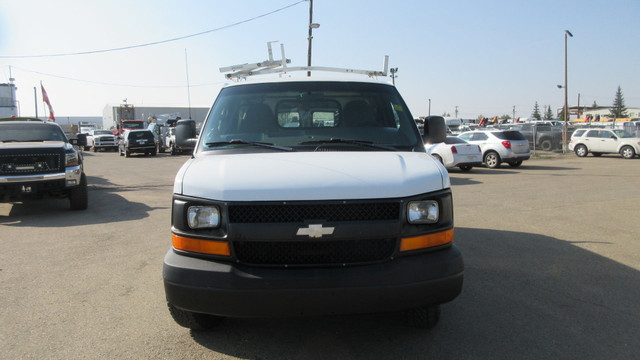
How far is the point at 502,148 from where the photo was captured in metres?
19.5

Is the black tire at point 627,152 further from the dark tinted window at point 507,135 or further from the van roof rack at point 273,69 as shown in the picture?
the van roof rack at point 273,69

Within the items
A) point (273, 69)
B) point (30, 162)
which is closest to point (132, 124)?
point (30, 162)

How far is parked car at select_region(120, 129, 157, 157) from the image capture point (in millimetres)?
30703

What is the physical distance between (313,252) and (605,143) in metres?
27.6

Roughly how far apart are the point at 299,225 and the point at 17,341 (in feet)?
8.07

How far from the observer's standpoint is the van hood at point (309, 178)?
2.90 m

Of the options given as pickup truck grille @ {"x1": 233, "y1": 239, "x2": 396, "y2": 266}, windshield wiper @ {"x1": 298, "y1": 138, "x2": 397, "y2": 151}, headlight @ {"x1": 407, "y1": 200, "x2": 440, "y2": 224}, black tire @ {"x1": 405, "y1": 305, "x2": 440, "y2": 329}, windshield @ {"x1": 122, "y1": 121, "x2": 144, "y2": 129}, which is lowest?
black tire @ {"x1": 405, "y1": 305, "x2": 440, "y2": 329}

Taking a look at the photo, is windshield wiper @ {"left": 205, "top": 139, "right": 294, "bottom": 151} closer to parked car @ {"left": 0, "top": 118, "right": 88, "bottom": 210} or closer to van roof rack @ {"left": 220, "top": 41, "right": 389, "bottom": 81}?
van roof rack @ {"left": 220, "top": 41, "right": 389, "bottom": 81}

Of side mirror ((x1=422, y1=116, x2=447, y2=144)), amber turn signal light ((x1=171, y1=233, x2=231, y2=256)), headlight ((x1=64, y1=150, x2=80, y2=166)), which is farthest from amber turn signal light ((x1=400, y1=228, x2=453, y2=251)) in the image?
headlight ((x1=64, y1=150, x2=80, y2=166))

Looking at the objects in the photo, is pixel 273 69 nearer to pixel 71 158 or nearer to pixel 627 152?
pixel 71 158

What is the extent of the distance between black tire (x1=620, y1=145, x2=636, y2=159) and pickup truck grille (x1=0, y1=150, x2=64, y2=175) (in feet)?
84.9

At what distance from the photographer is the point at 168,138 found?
1375 inches

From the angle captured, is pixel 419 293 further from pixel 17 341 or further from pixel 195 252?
pixel 17 341

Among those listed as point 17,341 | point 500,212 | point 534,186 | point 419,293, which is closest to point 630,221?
point 500,212
